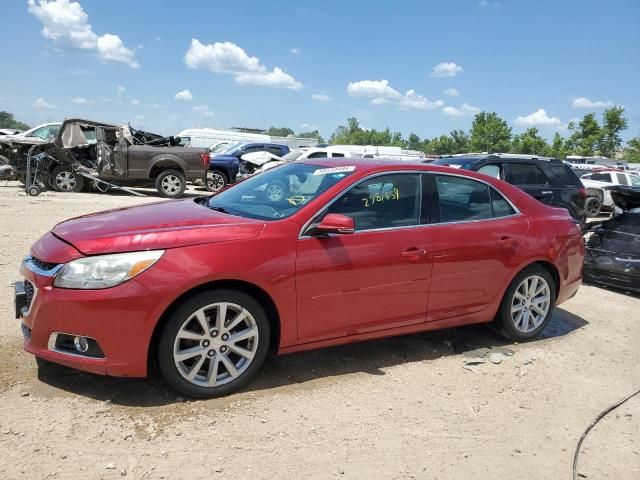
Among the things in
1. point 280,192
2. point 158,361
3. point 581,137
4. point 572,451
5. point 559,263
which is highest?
point 581,137

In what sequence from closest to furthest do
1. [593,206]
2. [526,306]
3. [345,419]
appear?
[345,419] → [526,306] → [593,206]

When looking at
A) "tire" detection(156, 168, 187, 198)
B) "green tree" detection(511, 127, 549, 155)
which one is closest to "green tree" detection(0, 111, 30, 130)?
"green tree" detection(511, 127, 549, 155)

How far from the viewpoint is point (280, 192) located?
420cm

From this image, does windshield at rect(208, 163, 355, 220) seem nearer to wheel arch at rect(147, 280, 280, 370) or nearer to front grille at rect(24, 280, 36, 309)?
wheel arch at rect(147, 280, 280, 370)

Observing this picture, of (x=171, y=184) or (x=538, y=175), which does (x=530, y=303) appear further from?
(x=171, y=184)

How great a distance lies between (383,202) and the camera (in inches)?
161

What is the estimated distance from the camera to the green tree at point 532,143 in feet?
230

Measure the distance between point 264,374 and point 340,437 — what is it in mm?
914

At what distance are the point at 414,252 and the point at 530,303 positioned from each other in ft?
5.14

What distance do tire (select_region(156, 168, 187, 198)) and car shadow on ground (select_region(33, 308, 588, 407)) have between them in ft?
38.2

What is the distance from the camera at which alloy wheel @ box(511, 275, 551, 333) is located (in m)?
4.83

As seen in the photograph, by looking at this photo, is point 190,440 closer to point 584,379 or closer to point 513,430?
point 513,430

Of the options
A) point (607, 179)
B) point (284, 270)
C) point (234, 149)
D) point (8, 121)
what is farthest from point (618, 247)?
point (8, 121)

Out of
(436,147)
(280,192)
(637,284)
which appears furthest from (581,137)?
(280,192)
